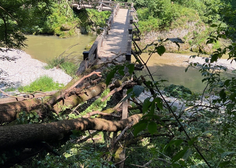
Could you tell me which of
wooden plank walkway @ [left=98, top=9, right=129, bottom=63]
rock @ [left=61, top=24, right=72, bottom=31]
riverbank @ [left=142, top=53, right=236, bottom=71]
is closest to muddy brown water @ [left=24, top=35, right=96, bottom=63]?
rock @ [left=61, top=24, right=72, bottom=31]

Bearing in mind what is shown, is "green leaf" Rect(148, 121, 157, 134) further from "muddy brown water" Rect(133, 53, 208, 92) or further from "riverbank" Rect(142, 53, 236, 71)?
"riverbank" Rect(142, 53, 236, 71)

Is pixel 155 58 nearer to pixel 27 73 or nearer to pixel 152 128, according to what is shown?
pixel 27 73

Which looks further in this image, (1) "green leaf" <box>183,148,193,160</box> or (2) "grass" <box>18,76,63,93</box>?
(2) "grass" <box>18,76,63,93</box>

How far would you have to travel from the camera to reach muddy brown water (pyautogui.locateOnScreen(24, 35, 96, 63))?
1833 centimetres

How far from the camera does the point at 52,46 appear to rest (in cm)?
2078

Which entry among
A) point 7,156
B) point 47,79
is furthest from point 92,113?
point 47,79

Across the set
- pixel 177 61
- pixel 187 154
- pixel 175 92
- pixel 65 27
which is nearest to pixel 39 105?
pixel 187 154

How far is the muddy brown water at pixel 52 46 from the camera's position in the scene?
18327 millimetres

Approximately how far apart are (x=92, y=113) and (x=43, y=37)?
21.5 m

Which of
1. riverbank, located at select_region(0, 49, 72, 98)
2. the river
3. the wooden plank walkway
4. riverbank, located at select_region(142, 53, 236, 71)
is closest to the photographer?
the wooden plank walkway

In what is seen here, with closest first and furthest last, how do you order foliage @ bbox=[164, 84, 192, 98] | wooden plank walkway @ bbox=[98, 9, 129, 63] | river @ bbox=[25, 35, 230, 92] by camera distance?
wooden plank walkway @ bbox=[98, 9, 129, 63] < foliage @ bbox=[164, 84, 192, 98] < river @ bbox=[25, 35, 230, 92]

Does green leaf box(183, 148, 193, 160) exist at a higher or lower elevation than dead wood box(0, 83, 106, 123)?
higher

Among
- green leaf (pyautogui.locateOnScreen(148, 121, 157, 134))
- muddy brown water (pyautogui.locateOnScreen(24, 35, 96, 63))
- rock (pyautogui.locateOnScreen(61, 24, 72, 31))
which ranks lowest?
muddy brown water (pyautogui.locateOnScreen(24, 35, 96, 63))

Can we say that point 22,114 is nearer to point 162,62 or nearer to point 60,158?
point 60,158
